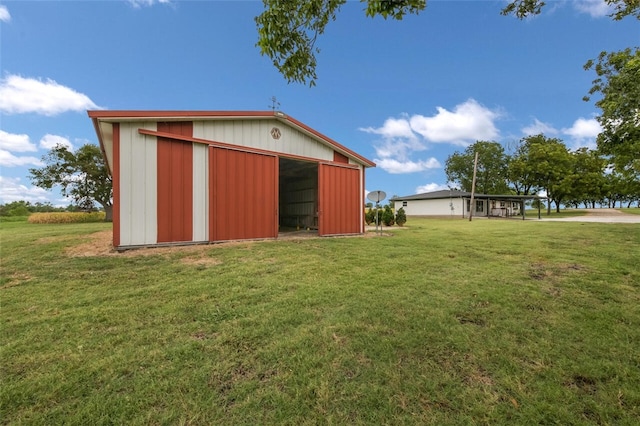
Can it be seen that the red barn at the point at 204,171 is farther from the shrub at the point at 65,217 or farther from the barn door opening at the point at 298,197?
the shrub at the point at 65,217

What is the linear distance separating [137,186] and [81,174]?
993 inches

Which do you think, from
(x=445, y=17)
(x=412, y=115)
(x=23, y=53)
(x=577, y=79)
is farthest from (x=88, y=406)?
(x=412, y=115)

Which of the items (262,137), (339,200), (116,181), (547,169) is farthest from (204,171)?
(547,169)

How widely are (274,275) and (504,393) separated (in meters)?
3.29

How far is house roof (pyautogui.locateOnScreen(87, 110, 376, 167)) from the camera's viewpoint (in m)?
6.04

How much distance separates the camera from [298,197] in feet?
49.6

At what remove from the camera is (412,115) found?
2348 centimetres

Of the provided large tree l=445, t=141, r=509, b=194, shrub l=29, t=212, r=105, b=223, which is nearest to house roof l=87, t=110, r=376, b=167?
shrub l=29, t=212, r=105, b=223

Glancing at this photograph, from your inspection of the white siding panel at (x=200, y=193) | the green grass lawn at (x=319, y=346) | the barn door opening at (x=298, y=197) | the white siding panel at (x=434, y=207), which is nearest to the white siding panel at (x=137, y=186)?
the white siding panel at (x=200, y=193)

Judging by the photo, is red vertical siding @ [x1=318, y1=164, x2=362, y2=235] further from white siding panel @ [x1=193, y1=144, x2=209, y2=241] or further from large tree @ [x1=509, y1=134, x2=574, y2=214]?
large tree @ [x1=509, y1=134, x2=574, y2=214]

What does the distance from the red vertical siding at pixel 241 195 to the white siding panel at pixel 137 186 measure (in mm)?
1335

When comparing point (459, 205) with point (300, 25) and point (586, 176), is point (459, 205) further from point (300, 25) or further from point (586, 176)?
point (300, 25)

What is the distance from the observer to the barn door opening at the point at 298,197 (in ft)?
43.0

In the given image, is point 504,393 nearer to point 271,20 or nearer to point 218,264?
point 271,20
